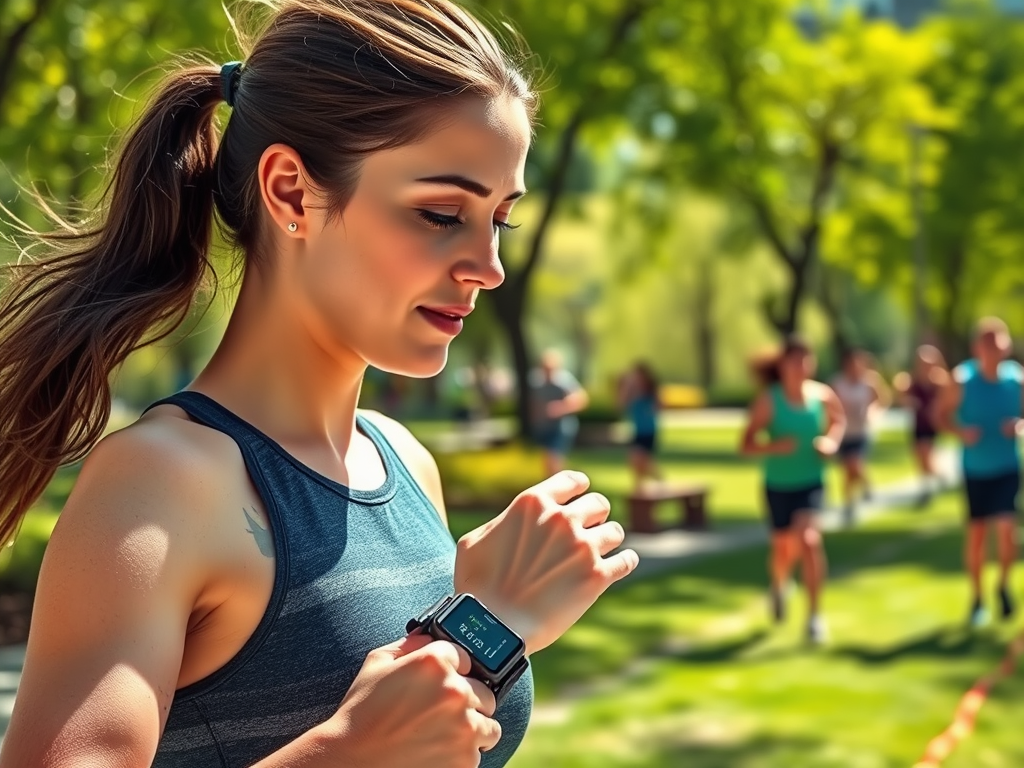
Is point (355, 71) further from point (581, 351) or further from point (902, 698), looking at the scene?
point (581, 351)

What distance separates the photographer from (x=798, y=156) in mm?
29266

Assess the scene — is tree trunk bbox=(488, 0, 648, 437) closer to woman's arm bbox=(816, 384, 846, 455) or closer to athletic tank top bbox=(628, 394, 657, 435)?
athletic tank top bbox=(628, 394, 657, 435)

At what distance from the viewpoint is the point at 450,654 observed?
1.49 meters

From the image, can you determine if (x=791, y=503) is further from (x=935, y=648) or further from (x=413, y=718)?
(x=413, y=718)

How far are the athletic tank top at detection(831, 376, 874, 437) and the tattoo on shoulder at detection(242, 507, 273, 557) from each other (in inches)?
680

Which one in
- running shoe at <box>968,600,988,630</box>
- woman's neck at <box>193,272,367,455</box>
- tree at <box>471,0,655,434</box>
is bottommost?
running shoe at <box>968,600,988,630</box>

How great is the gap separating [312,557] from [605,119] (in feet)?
64.7

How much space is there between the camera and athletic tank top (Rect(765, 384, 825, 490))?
10766 mm

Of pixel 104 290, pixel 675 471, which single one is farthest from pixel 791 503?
pixel 675 471

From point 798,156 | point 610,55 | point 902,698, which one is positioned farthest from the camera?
point 798,156

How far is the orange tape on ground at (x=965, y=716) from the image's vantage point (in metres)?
6.86

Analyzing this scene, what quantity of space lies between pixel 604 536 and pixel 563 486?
7 cm

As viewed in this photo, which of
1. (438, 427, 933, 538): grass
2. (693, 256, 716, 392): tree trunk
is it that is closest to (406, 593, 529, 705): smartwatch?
(438, 427, 933, 538): grass

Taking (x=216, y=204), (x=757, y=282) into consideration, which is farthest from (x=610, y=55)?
(x=757, y=282)
